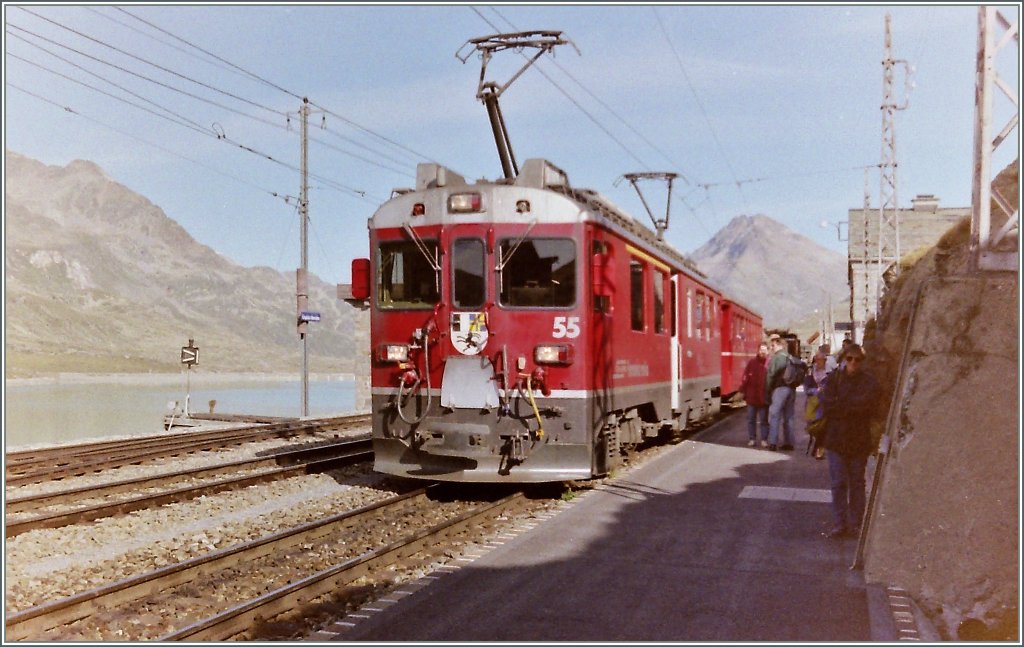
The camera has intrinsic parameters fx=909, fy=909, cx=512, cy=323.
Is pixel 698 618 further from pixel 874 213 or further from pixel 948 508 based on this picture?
pixel 874 213

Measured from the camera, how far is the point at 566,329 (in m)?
10.4

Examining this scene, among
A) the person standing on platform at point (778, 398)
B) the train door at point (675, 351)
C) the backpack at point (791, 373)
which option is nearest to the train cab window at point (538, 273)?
the train door at point (675, 351)

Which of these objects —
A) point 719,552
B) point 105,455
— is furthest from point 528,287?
point 105,455

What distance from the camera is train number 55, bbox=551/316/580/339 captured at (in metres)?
10.4

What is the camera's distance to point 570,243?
1047 centimetres

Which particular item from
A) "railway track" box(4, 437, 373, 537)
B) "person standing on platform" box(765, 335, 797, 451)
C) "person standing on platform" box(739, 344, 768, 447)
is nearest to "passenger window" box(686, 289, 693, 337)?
"person standing on platform" box(739, 344, 768, 447)

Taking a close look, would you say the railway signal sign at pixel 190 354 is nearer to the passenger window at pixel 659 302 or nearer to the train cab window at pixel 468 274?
the passenger window at pixel 659 302

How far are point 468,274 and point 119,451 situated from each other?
860 cm

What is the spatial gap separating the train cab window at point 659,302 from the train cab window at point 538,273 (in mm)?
3480

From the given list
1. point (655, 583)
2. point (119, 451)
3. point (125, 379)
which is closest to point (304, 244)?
point (119, 451)

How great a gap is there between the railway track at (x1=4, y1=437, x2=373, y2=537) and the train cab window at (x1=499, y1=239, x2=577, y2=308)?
180 inches

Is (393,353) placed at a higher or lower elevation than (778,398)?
higher

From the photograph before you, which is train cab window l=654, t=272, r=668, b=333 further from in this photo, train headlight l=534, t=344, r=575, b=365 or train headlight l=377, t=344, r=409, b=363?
train headlight l=377, t=344, r=409, b=363

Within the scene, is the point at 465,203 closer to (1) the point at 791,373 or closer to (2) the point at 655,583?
(2) the point at 655,583
